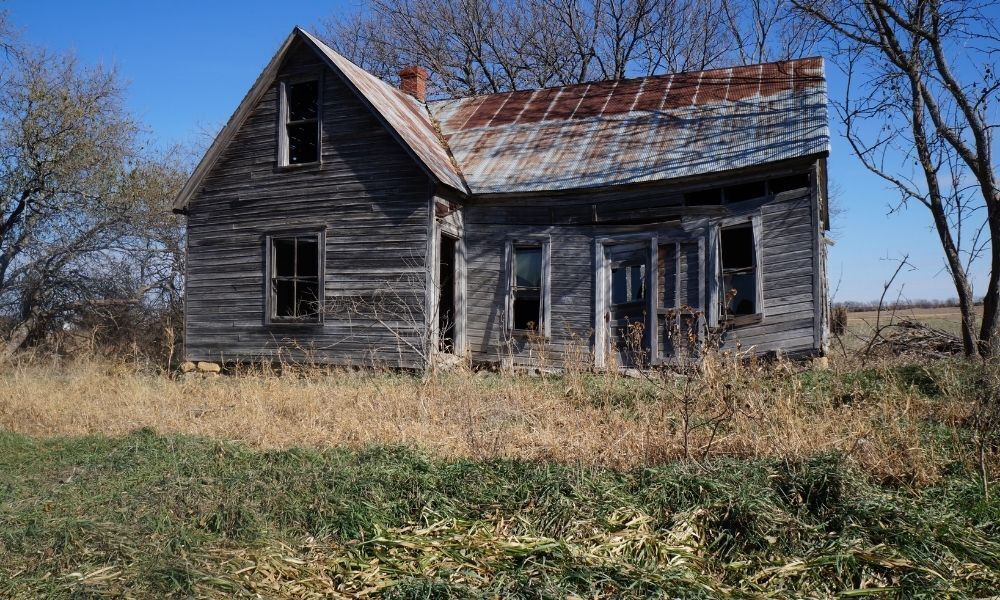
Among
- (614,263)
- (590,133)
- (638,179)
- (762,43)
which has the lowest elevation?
(614,263)

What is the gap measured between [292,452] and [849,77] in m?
10.7

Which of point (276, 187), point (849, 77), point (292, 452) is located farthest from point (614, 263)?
point (292, 452)

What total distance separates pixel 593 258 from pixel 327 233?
4.72m

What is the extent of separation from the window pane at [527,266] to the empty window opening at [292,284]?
3538mm

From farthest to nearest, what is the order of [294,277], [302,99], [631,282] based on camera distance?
[302,99] < [294,277] < [631,282]

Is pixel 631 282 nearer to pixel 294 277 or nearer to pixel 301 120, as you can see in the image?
pixel 294 277

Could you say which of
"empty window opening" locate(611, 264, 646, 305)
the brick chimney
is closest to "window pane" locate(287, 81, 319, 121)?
the brick chimney

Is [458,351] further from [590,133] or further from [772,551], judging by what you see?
[772,551]

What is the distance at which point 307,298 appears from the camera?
13922mm

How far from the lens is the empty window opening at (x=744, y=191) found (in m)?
11.5

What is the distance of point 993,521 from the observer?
377 cm

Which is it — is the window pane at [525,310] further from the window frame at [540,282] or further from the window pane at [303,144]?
the window pane at [303,144]

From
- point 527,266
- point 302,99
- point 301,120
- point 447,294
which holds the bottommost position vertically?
point 447,294

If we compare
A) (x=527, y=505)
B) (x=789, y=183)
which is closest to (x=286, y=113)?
(x=789, y=183)
